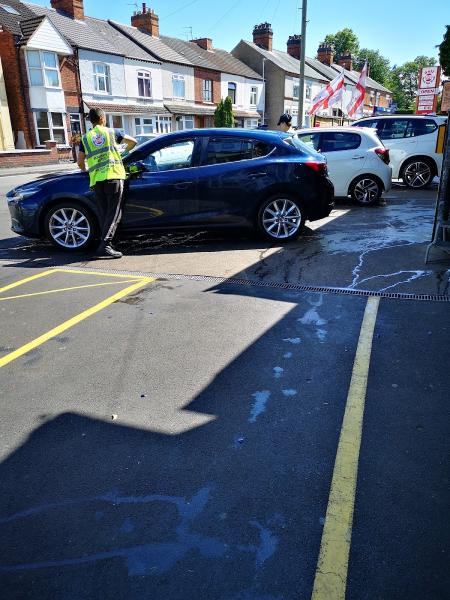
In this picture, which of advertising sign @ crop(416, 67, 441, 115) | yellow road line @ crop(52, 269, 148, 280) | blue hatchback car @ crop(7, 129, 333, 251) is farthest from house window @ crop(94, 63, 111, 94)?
yellow road line @ crop(52, 269, 148, 280)

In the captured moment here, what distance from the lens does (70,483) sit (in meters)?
2.50

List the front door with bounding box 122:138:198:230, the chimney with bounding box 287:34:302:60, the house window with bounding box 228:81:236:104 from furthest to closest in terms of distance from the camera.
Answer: the chimney with bounding box 287:34:302:60, the house window with bounding box 228:81:236:104, the front door with bounding box 122:138:198:230

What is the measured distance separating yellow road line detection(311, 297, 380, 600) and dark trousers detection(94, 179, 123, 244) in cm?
440

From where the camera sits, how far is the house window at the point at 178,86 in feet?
129

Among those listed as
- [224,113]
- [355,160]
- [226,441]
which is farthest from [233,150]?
[224,113]

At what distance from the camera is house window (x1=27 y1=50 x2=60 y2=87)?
2991 cm

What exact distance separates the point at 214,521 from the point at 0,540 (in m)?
0.95

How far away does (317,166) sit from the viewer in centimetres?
729

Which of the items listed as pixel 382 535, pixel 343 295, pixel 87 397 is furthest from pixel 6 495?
pixel 343 295

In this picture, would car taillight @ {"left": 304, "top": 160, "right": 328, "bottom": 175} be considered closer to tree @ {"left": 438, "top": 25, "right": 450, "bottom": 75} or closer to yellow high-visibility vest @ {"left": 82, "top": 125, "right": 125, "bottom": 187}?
yellow high-visibility vest @ {"left": 82, "top": 125, "right": 125, "bottom": 187}

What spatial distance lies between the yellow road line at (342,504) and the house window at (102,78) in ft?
114

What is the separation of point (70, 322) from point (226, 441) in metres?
2.44

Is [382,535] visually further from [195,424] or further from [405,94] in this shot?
[405,94]

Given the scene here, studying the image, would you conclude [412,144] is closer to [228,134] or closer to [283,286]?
[228,134]
